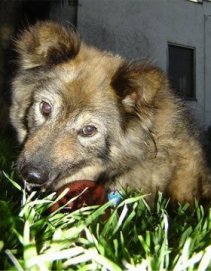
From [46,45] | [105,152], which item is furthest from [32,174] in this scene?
[46,45]

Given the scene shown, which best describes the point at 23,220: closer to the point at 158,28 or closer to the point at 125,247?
the point at 125,247

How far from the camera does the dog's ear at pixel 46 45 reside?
3367 mm

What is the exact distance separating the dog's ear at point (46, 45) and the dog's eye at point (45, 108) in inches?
14.8

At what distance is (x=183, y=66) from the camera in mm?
15312

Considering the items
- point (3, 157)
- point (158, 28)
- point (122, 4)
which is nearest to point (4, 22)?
point (3, 157)

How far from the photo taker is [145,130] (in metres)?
3.39

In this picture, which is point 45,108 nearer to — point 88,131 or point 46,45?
point 88,131

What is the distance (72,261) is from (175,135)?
2110mm

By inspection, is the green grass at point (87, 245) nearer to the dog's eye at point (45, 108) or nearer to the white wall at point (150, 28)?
the dog's eye at point (45, 108)

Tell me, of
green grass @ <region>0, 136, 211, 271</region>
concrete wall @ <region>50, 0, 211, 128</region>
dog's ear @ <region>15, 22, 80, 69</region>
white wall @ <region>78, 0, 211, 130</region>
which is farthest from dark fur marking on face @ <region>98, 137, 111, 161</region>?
white wall @ <region>78, 0, 211, 130</region>

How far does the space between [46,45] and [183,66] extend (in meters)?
12.4

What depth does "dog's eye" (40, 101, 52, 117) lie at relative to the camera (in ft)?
10.5

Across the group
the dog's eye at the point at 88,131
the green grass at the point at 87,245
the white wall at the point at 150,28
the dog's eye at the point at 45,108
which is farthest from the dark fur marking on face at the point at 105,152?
Result: the white wall at the point at 150,28

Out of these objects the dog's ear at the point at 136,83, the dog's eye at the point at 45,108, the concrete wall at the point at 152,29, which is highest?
the concrete wall at the point at 152,29
